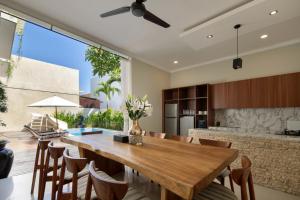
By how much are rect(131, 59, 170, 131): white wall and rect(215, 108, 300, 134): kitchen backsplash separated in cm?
179

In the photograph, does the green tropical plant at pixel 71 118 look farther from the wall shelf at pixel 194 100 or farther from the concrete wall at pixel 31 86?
the wall shelf at pixel 194 100

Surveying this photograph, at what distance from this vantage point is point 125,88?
14.4 feet

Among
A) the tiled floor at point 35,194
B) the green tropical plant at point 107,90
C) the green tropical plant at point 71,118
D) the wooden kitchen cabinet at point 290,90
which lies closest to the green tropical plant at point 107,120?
the green tropical plant at point 71,118

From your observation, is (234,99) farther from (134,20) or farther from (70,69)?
(70,69)

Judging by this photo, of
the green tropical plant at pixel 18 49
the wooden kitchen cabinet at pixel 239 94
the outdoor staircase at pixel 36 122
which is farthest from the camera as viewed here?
the wooden kitchen cabinet at pixel 239 94

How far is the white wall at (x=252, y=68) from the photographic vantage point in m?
3.52

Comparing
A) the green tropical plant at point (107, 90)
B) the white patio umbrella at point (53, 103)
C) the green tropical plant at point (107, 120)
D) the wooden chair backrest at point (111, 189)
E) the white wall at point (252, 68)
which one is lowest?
the wooden chair backrest at point (111, 189)

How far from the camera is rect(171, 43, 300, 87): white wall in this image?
3520mm

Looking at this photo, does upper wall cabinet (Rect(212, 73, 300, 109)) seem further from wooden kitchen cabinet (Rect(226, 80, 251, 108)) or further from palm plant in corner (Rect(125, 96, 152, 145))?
palm plant in corner (Rect(125, 96, 152, 145))

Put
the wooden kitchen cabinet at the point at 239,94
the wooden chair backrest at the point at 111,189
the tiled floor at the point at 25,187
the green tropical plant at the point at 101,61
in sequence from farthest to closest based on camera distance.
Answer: the green tropical plant at the point at 101,61 → the wooden kitchen cabinet at the point at 239,94 → the tiled floor at the point at 25,187 → the wooden chair backrest at the point at 111,189

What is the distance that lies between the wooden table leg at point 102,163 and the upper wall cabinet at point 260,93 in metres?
3.03

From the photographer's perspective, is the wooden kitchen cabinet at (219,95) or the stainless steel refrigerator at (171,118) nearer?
the wooden kitchen cabinet at (219,95)

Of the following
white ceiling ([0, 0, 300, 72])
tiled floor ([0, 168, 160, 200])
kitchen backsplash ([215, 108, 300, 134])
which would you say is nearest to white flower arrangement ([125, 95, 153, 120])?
tiled floor ([0, 168, 160, 200])

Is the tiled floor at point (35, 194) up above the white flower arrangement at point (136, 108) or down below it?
below
